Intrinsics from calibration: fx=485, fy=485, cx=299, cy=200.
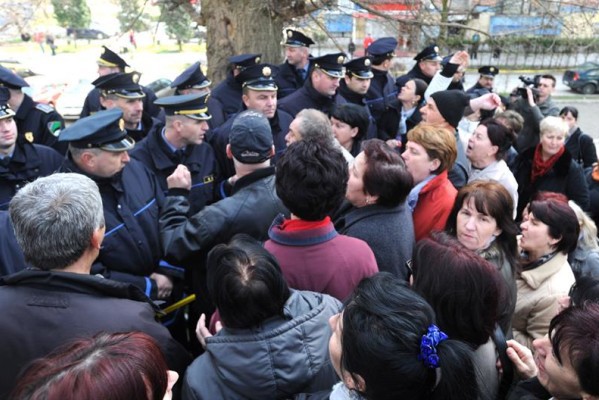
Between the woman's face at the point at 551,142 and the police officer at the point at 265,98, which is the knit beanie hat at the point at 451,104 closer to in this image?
the woman's face at the point at 551,142

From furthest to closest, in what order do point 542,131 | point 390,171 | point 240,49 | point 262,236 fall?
point 240,49 → point 542,131 → point 262,236 → point 390,171

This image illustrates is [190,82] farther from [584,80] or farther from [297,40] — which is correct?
[584,80]

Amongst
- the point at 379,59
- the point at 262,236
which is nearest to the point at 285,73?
the point at 379,59

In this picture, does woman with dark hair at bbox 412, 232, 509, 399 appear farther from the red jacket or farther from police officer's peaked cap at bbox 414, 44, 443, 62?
police officer's peaked cap at bbox 414, 44, 443, 62

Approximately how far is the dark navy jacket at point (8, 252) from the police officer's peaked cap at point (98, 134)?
1.71ft

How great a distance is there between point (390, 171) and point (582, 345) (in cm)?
122

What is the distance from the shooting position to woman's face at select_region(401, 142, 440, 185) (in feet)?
9.71

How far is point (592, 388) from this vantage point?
4.54ft

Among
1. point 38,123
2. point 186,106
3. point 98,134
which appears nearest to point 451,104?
point 186,106

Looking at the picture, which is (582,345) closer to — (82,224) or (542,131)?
(82,224)

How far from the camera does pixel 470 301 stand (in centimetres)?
174

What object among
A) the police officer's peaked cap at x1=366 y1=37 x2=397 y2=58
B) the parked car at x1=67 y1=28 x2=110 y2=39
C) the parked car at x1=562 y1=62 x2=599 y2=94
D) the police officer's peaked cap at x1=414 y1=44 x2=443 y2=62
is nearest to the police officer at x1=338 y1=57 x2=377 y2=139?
the police officer's peaked cap at x1=366 y1=37 x2=397 y2=58

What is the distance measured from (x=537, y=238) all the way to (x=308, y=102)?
292cm

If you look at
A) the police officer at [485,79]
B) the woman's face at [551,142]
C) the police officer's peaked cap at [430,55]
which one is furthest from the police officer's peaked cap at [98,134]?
the police officer at [485,79]
